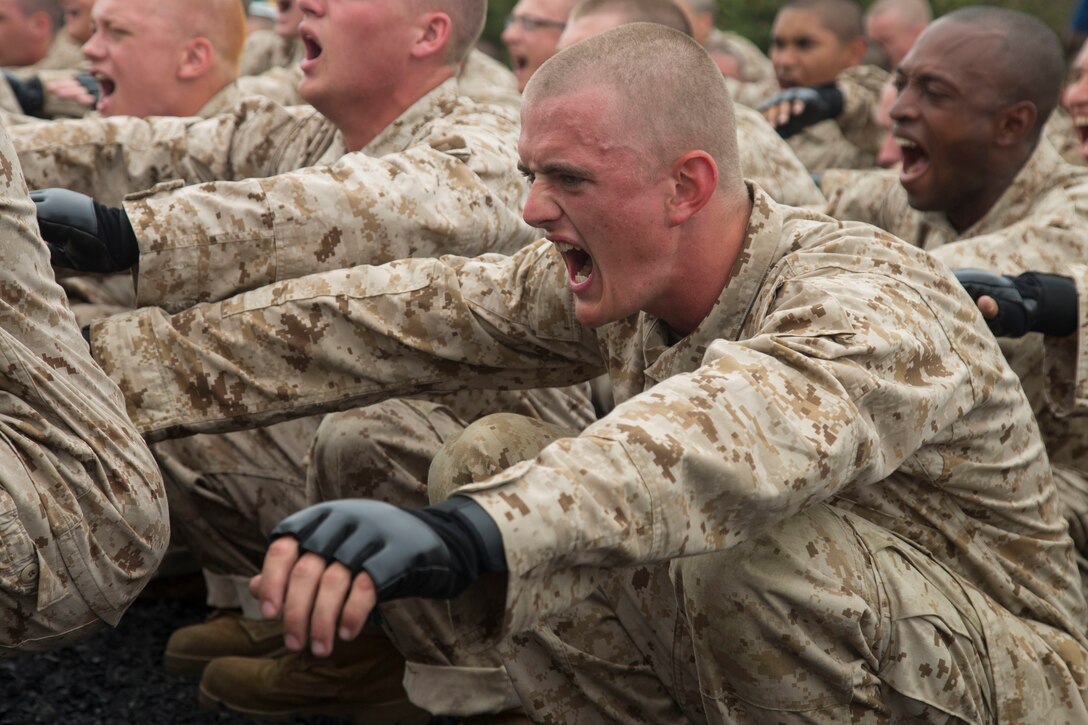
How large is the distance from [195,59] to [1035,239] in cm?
288

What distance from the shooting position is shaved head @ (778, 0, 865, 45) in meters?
9.10

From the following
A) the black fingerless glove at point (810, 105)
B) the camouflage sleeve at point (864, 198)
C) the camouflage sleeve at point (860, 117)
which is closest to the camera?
the camouflage sleeve at point (864, 198)

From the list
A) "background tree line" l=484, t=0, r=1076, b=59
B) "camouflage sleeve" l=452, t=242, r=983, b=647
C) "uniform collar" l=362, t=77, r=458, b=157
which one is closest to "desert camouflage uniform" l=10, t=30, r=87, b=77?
"uniform collar" l=362, t=77, r=458, b=157

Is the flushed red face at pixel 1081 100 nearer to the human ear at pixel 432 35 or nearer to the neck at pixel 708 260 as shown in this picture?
the human ear at pixel 432 35

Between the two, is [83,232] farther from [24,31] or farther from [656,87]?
[24,31]

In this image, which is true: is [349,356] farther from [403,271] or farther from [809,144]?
[809,144]

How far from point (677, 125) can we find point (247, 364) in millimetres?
975

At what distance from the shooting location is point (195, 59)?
16.9 feet

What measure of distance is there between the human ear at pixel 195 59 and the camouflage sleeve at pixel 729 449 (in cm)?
324

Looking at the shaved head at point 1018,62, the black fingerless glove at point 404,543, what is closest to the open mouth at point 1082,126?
the shaved head at point 1018,62

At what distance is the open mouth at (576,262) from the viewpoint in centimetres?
271

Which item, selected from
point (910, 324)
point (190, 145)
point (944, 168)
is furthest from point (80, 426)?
point (944, 168)

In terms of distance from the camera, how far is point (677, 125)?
2646 mm

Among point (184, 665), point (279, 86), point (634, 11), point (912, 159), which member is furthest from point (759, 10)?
point (184, 665)
